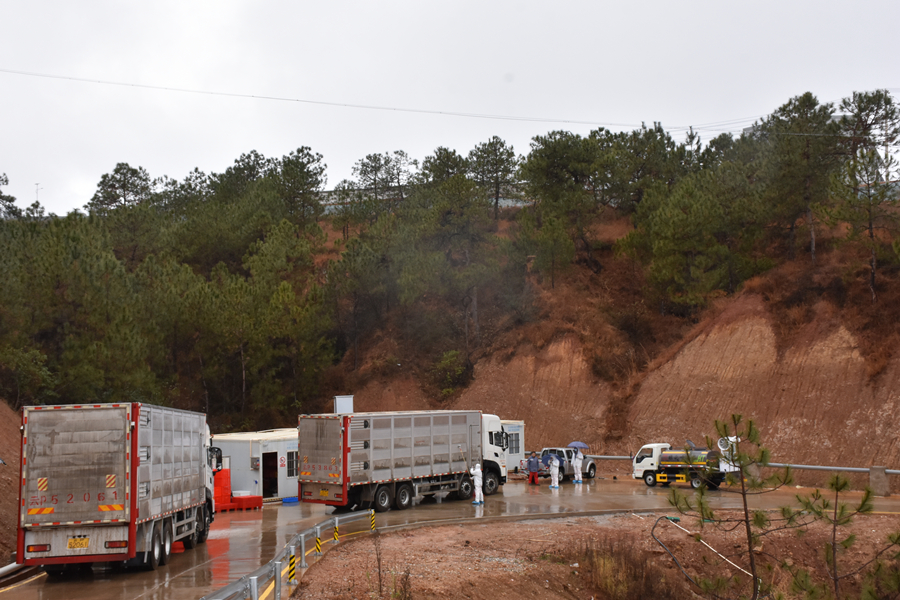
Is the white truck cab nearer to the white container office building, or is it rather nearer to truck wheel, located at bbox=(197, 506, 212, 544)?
the white container office building

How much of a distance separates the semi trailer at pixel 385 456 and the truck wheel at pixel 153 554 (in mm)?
8333

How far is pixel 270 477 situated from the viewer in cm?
3023

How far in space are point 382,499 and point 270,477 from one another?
7398 mm

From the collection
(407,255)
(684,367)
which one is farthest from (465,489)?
(407,255)

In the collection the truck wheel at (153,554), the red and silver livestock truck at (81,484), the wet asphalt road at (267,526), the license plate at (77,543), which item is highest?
the red and silver livestock truck at (81,484)

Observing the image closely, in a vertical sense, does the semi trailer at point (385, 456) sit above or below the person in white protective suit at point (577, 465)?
above

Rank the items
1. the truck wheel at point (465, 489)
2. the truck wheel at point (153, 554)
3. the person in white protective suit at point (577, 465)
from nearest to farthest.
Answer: the truck wheel at point (153, 554) → the truck wheel at point (465, 489) → the person in white protective suit at point (577, 465)

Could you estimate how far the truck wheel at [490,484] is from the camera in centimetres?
2989

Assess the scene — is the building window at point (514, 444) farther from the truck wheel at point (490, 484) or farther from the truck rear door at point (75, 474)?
the truck rear door at point (75, 474)

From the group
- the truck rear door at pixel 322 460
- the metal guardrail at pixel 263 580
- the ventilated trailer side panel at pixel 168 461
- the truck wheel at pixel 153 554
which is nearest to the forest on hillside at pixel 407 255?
the truck rear door at pixel 322 460

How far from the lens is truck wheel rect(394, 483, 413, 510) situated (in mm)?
25288

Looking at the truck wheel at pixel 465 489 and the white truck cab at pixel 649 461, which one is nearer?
the truck wheel at pixel 465 489

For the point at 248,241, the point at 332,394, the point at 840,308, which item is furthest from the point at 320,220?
the point at 840,308

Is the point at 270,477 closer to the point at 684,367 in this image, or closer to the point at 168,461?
the point at 168,461
